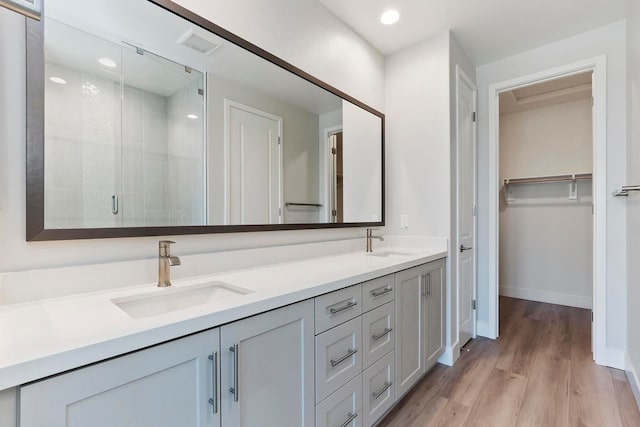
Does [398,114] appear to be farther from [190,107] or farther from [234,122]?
[190,107]

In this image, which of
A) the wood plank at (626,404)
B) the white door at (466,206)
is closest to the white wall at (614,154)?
the wood plank at (626,404)

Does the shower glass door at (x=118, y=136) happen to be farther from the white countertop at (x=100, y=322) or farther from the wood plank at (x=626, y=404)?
the wood plank at (x=626, y=404)

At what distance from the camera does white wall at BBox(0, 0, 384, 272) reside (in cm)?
93

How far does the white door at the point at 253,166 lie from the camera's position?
5.07 ft

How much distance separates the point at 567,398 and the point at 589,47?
8.59 ft

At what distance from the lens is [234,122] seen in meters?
1.56

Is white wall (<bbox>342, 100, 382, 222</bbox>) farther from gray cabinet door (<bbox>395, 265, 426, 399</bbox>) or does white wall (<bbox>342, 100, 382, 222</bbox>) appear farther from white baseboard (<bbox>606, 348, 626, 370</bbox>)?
white baseboard (<bbox>606, 348, 626, 370</bbox>)

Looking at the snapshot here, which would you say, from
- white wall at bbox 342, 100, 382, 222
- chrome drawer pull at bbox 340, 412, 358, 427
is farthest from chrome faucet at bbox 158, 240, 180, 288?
white wall at bbox 342, 100, 382, 222

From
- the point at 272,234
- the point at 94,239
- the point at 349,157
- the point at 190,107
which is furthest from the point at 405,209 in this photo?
the point at 94,239

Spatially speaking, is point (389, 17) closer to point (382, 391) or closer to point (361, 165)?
point (361, 165)

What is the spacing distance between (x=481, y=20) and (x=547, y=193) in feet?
8.51

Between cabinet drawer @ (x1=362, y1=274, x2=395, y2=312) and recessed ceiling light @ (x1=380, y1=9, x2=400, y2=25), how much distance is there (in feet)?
6.07

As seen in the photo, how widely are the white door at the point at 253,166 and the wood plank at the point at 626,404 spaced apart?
2247 millimetres

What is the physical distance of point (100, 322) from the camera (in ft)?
2.54
